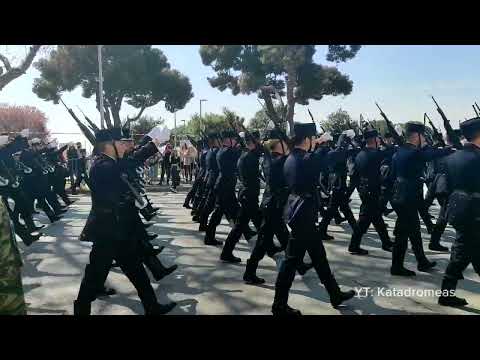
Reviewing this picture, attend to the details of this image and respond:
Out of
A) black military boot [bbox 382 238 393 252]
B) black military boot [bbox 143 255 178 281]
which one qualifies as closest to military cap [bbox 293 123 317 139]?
black military boot [bbox 143 255 178 281]

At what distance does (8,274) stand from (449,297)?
4108mm

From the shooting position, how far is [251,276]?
18.5 feet

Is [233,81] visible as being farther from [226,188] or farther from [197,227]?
[226,188]

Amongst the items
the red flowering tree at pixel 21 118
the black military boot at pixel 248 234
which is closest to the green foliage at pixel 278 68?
the black military boot at pixel 248 234

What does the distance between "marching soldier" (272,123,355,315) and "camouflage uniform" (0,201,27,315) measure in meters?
2.34

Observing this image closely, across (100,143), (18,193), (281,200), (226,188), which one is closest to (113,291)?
(100,143)

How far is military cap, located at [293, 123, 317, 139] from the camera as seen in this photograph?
4.73m

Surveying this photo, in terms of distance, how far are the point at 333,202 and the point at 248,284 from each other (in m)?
2.87

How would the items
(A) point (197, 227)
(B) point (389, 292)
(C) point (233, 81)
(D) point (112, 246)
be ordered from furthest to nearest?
(C) point (233, 81)
(A) point (197, 227)
(B) point (389, 292)
(D) point (112, 246)

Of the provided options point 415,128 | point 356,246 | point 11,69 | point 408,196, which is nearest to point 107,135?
point 408,196

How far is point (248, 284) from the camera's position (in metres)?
5.65

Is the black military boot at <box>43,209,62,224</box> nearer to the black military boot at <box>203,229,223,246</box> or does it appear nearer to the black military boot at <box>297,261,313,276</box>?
the black military boot at <box>203,229,223,246</box>

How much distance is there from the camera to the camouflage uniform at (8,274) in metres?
2.93

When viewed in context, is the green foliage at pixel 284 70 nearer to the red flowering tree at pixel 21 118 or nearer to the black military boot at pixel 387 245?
the black military boot at pixel 387 245
